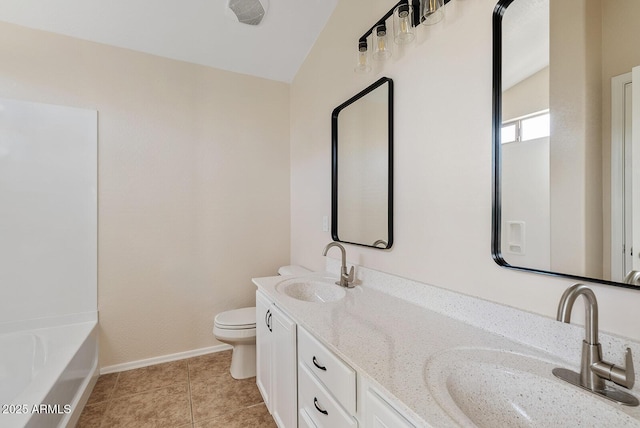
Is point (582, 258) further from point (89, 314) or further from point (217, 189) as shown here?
point (89, 314)

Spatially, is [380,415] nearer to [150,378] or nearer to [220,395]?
[220,395]

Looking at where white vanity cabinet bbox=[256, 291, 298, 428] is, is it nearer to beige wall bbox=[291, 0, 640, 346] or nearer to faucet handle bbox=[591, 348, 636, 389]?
beige wall bbox=[291, 0, 640, 346]

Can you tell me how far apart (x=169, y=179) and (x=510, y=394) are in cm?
257

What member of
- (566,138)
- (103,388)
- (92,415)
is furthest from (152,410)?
(566,138)

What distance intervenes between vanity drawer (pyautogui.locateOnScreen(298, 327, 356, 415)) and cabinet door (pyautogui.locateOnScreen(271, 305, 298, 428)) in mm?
91

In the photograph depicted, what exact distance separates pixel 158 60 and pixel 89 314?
214 cm

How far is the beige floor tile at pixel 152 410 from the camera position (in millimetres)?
1653

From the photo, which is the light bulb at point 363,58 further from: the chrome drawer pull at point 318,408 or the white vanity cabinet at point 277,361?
the chrome drawer pull at point 318,408

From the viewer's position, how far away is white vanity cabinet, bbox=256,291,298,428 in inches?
49.3

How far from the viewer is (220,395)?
6.27 feet

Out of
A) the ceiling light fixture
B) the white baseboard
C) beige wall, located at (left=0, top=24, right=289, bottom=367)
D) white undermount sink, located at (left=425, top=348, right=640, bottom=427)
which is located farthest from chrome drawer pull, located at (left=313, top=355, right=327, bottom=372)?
the ceiling light fixture

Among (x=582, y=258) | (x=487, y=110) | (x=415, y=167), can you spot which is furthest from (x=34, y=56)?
(x=582, y=258)

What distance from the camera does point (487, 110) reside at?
3.28 ft

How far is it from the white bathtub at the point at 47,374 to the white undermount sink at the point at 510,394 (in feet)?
5.22
